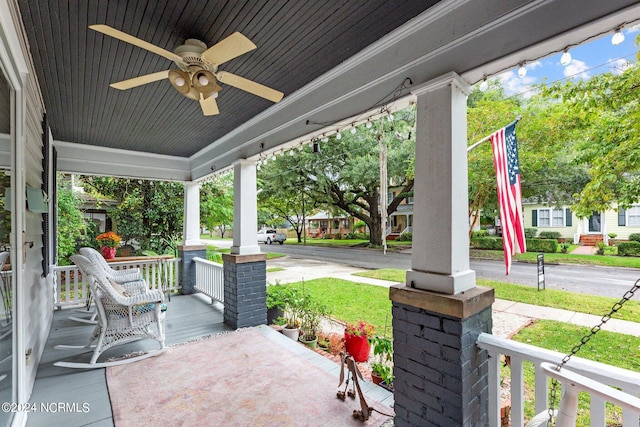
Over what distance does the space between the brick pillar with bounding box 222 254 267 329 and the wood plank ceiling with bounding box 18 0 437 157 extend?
6.36 ft

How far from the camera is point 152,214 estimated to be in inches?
307

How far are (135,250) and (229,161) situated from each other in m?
5.26

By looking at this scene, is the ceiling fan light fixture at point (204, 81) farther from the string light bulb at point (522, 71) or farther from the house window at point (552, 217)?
the house window at point (552, 217)

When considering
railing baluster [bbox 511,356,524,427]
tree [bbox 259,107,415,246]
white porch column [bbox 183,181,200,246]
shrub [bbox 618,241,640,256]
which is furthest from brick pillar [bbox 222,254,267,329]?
shrub [bbox 618,241,640,256]

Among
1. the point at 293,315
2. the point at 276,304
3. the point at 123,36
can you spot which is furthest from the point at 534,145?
the point at 123,36

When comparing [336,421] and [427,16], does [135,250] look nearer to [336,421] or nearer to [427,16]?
[336,421]

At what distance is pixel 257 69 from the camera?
2660 millimetres

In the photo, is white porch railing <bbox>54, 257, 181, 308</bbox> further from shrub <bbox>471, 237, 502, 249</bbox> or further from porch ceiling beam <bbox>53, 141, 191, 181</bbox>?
shrub <bbox>471, 237, 502, 249</bbox>

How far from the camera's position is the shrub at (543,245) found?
7825 millimetres

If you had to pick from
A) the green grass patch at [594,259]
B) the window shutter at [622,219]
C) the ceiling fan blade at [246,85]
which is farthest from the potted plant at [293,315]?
the window shutter at [622,219]

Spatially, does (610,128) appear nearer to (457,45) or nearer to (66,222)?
(457,45)

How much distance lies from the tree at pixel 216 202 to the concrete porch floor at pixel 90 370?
169 inches

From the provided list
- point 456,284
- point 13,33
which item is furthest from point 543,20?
point 13,33

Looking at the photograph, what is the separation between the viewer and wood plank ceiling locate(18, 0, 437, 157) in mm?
1883
